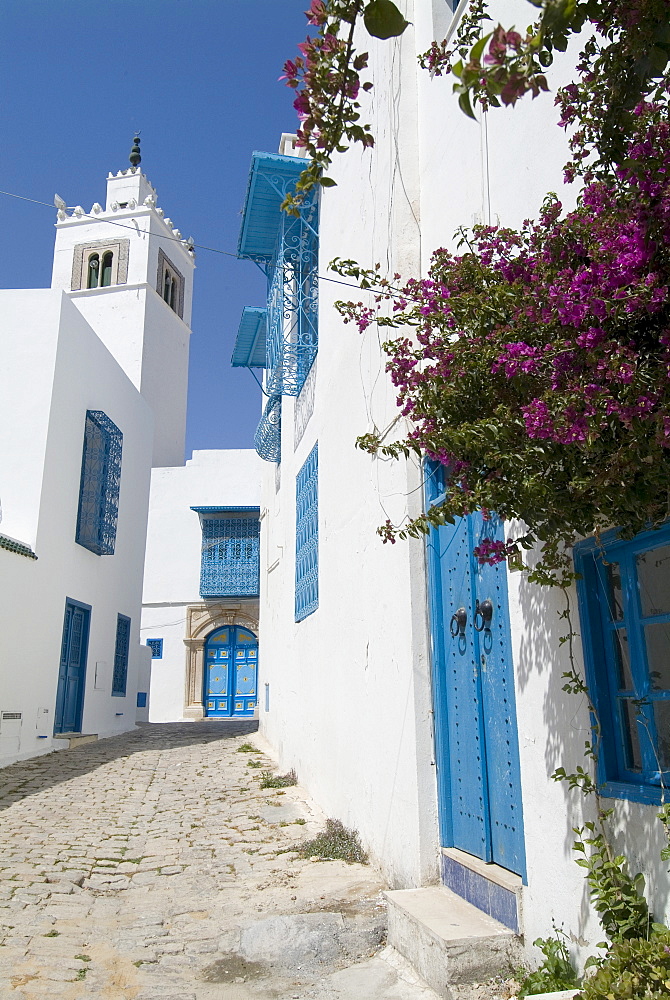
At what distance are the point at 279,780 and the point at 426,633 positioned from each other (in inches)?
180

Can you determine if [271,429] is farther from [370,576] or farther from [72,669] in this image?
[370,576]

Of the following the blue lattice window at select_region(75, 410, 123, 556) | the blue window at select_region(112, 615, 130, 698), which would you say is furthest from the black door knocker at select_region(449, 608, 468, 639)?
the blue window at select_region(112, 615, 130, 698)

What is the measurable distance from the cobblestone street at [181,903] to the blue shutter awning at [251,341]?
7.72 metres

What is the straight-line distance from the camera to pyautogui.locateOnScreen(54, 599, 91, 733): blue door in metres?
11.5

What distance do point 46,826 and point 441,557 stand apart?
163 inches

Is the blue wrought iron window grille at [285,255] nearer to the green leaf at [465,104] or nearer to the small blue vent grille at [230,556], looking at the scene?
the green leaf at [465,104]

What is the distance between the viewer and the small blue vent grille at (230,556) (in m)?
21.2

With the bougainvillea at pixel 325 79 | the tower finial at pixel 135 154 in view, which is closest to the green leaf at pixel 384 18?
the bougainvillea at pixel 325 79

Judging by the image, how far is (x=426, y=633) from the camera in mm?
4242

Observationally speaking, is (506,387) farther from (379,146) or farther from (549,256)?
(379,146)

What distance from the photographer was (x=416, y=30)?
200 inches

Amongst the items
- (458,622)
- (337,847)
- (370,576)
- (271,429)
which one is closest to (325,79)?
(458,622)

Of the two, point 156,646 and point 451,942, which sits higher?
point 156,646

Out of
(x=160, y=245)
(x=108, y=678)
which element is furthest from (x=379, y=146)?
(x=160, y=245)
